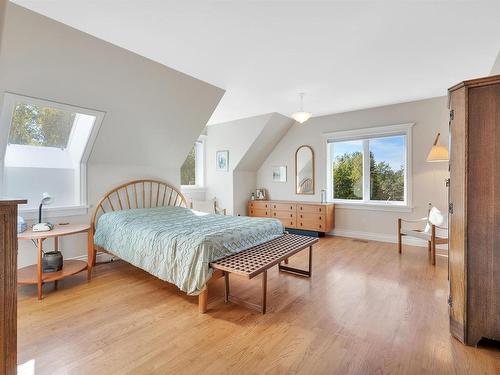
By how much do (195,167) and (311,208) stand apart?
113 inches

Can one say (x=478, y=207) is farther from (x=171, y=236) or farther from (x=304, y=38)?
(x=171, y=236)

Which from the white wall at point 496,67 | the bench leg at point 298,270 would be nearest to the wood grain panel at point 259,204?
the bench leg at point 298,270

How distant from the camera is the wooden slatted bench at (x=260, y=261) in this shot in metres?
2.25

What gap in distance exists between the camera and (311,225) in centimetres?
523

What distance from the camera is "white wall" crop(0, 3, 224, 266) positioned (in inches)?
89.8

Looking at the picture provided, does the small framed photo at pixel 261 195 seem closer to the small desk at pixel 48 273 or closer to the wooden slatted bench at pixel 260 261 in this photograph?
the wooden slatted bench at pixel 260 261

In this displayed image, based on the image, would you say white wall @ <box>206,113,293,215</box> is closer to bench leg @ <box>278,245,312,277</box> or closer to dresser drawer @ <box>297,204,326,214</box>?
dresser drawer @ <box>297,204,326,214</box>

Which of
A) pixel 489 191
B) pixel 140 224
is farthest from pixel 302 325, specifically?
pixel 140 224

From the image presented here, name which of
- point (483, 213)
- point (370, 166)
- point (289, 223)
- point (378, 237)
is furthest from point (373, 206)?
point (483, 213)

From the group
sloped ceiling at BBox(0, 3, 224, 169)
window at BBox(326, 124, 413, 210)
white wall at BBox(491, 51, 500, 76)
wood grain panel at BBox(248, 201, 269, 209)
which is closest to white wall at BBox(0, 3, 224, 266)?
sloped ceiling at BBox(0, 3, 224, 169)

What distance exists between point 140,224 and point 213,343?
1.76m

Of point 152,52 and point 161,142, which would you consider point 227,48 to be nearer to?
point 152,52

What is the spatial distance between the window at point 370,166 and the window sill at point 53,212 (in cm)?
445

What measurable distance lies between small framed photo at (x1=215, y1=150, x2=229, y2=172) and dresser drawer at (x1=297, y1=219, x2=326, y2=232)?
2043mm
